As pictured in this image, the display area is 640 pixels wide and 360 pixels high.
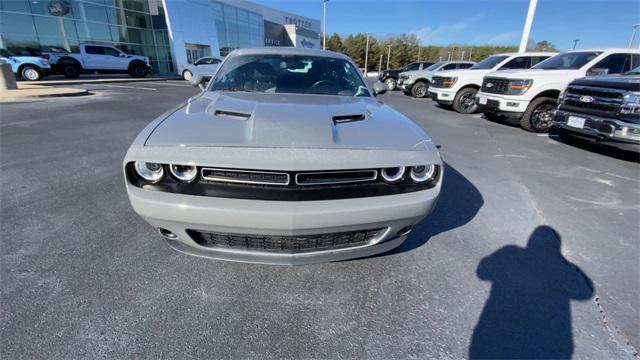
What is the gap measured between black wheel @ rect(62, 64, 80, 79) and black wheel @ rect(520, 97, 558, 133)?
22.3m

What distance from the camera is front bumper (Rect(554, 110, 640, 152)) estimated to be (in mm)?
4562

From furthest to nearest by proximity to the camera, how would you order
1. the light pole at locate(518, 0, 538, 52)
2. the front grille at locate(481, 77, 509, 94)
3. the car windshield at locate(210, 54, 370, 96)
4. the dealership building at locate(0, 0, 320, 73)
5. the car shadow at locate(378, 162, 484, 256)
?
the dealership building at locate(0, 0, 320, 73) → the light pole at locate(518, 0, 538, 52) → the front grille at locate(481, 77, 509, 94) → the car windshield at locate(210, 54, 370, 96) → the car shadow at locate(378, 162, 484, 256)

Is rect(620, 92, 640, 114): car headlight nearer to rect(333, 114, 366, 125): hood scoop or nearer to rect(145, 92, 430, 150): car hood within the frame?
rect(145, 92, 430, 150): car hood

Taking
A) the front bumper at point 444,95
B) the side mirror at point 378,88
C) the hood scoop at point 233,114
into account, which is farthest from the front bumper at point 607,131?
the hood scoop at point 233,114

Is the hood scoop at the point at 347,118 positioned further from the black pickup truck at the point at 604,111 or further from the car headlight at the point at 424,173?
the black pickup truck at the point at 604,111

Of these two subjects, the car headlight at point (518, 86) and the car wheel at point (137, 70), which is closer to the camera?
the car headlight at point (518, 86)

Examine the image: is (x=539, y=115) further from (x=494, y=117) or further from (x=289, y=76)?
(x=289, y=76)

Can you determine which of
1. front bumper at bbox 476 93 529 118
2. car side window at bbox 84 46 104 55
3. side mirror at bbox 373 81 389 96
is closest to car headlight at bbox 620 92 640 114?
front bumper at bbox 476 93 529 118

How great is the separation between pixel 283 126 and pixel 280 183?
1.21ft

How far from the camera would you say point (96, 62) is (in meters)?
18.4

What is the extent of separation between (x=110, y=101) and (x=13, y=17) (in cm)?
1561

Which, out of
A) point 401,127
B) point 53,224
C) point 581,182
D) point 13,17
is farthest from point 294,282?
point 13,17

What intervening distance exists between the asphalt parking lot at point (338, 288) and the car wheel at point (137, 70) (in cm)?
2029

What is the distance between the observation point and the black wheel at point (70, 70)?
17016 millimetres
